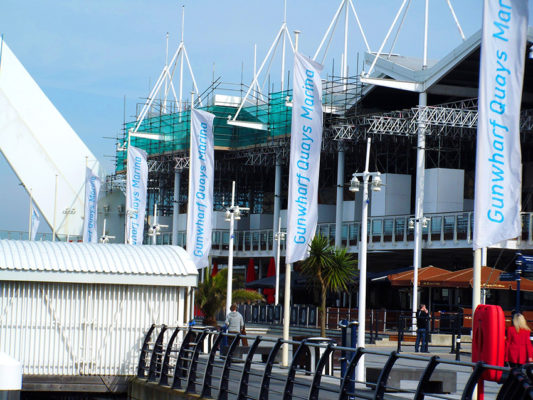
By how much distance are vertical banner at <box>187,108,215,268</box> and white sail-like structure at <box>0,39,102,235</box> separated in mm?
50111

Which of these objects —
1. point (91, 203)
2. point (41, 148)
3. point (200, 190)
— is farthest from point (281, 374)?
point (41, 148)

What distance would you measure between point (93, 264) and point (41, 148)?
6807 cm

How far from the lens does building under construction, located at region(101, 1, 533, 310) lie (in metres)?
51.2

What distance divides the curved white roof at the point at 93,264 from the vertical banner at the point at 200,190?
1184cm

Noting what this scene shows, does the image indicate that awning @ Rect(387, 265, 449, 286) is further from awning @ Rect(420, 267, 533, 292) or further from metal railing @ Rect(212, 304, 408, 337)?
metal railing @ Rect(212, 304, 408, 337)

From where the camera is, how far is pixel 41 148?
8631 centimetres

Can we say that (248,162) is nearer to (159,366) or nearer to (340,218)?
(340,218)

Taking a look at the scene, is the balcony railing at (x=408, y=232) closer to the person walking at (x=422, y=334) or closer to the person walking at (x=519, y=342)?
the person walking at (x=422, y=334)

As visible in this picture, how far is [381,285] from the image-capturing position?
218 feet

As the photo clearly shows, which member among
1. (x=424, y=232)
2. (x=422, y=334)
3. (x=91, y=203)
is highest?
(x=91, y=203)

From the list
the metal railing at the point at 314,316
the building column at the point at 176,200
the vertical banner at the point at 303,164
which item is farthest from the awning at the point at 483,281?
the building column at the point at 176,200

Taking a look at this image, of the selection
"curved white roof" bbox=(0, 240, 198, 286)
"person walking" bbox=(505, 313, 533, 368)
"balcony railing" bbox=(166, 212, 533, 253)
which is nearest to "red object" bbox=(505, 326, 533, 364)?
"person walking" bbox=(505, 313, 533, 368)

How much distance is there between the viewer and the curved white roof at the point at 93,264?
774 inches

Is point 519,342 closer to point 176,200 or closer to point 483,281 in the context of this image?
point 483,281
